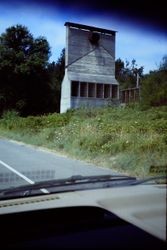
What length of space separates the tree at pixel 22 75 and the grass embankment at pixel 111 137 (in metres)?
1.53

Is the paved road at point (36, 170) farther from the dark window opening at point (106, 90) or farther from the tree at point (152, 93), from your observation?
the dark window opening at point (106, 90)

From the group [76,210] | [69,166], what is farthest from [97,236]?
[69,166]

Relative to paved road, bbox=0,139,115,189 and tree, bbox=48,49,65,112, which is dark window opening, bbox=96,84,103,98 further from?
paved road, bbox=0,139,115,189

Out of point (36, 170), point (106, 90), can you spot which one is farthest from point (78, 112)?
point (36, 170)

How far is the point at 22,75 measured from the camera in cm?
2711

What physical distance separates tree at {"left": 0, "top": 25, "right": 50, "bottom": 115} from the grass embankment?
1525 millimetres

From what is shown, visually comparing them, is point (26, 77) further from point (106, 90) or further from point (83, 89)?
point (83, 89)

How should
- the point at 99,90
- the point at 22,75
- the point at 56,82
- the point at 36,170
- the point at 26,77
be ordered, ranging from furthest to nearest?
the point at 22,75 < the point at 26,77 < the point at 99,90 < the point at 56,82 < the point at 36,170

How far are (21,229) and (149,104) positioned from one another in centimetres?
1709

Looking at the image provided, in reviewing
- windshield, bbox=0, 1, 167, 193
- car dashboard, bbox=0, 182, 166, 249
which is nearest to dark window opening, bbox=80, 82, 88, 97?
windshield, bbox=0, 1, 167, 193

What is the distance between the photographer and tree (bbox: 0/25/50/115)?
19675 millimetres

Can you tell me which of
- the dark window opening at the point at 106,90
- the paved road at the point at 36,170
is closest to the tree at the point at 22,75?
the dark window opening at the point at 106,90

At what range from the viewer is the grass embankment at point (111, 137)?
46.2 feet

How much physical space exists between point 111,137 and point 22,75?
933 cm
